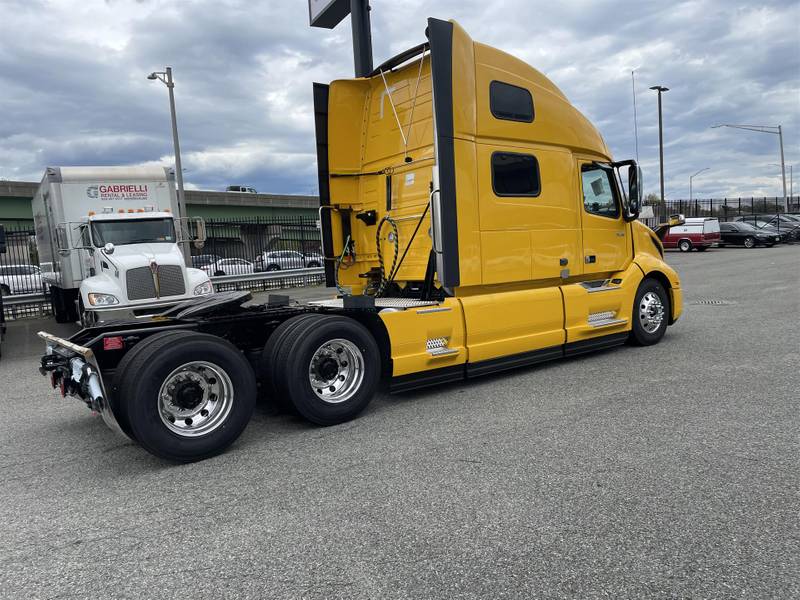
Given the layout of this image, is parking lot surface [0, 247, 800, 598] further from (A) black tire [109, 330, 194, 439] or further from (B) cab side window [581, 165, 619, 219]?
Answer: (B) cab side window [581, 165, 619, 219]

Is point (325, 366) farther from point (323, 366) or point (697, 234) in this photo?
point (697, 234)

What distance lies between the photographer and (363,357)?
17.4ft

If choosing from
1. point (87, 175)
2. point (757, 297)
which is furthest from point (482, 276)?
point (87, 175)

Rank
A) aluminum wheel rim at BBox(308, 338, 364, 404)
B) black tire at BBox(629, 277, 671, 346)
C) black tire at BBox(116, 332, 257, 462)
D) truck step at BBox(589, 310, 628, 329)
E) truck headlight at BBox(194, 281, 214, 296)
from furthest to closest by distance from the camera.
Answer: truck headlight at BBox(194, 281, 214, 296) < black tire at BBox(629, 277, 671, 346) < truck step at BBox(589, 310, 628, 329) < aluminum wheel rim at BBox(308, 338, 364, 404) < black tire at BBox(116, 332, 257, 462)

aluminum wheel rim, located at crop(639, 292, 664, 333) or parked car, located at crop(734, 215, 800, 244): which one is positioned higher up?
parked car, located at crop(734, 215, 800, 244)

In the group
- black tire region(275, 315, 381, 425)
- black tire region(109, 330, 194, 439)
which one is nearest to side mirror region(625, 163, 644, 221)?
black tire region(275, 315, 381, 425)

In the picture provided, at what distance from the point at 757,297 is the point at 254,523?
12.3 meters

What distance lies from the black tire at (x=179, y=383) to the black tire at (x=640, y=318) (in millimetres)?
5311

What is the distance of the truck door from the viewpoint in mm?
7273

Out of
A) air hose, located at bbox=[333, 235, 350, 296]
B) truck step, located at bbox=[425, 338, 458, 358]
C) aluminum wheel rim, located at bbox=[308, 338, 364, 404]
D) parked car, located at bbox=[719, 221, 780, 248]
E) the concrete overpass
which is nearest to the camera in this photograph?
aluminum wheel rim, located at bbox=[308, 338, 364, 404]

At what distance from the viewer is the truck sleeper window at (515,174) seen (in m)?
6.27

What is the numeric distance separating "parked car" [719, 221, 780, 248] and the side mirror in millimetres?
30158

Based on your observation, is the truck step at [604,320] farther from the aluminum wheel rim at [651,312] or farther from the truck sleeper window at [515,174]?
the truck sleeper window at [515,174]

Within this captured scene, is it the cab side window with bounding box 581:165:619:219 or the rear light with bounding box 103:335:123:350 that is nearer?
the rear light with bounding box 103:335:123:350
